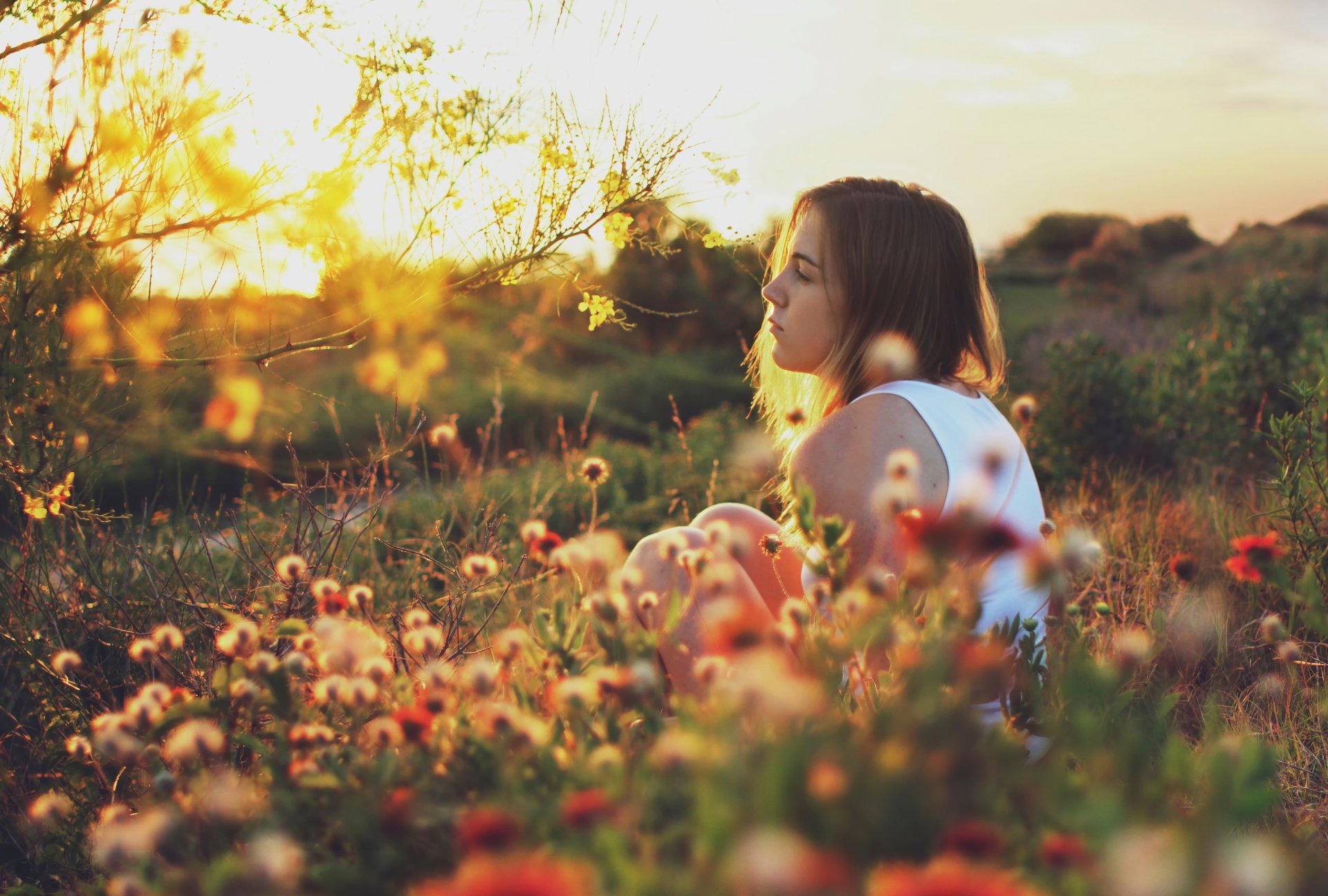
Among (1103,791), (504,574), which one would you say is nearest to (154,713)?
Answer: (1103,791)

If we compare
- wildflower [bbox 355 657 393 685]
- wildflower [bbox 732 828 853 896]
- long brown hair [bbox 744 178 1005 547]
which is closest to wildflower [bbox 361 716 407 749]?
wildflower [bbox 355 657 393 685]

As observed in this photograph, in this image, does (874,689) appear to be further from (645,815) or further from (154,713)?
(154,713)

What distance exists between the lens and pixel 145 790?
1.66m

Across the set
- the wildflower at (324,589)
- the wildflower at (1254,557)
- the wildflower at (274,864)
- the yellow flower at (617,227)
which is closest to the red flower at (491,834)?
the wildflower at (274,864)

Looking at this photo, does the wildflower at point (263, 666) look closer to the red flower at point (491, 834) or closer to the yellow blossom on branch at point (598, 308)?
the red flower at point (491, 834)

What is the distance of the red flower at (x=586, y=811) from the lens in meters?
0.82

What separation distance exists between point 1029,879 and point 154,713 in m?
1.08

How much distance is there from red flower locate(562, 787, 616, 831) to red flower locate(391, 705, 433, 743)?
342mm

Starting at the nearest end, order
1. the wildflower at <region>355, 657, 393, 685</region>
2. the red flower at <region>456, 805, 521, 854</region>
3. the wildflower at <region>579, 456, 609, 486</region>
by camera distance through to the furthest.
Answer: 1. the red flower at <region>456, 805, 521, 854</region>
2. the wildflower at <region>355, 657, 393, 685</region>
3. the wildflower at <region>579, 456, 609, 486</region>

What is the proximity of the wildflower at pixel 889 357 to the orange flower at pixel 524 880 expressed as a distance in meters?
1.65

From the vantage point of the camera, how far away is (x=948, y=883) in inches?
27.0

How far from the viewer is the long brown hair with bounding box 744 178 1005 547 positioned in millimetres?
2416

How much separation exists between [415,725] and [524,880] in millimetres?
499

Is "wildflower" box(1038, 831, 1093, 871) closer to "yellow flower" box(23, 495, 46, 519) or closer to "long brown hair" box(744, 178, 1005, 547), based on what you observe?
"long brown hair" box(744, 178, 1005, 547)
